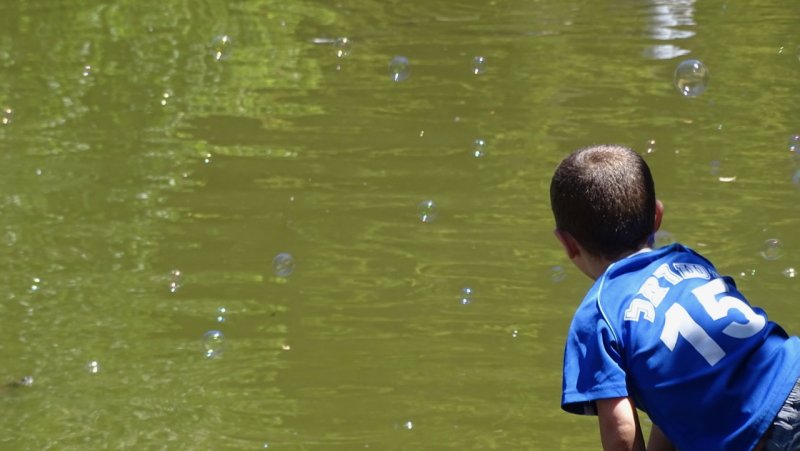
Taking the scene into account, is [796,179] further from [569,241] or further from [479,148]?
[569,241]

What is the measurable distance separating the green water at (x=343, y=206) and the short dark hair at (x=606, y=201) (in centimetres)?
150

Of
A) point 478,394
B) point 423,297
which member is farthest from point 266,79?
point 478,394

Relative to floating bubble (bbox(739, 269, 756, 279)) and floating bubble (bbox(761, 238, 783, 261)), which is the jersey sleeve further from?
floating bubble (bbox(761, 238, 783, 261))

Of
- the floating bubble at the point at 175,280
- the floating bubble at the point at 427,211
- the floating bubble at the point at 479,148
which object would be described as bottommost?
the floating bubble at the point at 427,211

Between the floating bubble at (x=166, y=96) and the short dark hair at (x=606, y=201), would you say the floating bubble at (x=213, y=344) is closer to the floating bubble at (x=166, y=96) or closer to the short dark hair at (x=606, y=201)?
the short dark hair at (x=606, y=201)

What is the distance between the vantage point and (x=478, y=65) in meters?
8.02

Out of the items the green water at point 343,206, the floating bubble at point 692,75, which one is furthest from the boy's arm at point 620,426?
the floating bubble at point 692,75

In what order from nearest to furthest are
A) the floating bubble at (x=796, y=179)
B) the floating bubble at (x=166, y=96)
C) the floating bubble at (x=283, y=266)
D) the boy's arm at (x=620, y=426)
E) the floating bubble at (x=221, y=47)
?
the boy's arm at (x=620, y=426), the floating bubble at (x=283, y=266), the floating bubble at (x=796, y=179), the floating bubble at (x=166, y=96), the floating bubble at (x=221, y=47)

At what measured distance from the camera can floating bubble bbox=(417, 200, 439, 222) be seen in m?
5.44

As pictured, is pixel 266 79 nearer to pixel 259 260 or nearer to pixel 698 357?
pixel 259 260

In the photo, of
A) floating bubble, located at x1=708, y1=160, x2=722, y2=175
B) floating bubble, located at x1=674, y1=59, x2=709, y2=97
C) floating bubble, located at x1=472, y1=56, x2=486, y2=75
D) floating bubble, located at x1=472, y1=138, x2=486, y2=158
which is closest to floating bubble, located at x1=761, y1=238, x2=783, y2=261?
floating bubble, located at x1=674, y1=59, x2=709, y2=97

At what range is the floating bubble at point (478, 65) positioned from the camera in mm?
7918

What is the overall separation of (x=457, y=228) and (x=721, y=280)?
301cm

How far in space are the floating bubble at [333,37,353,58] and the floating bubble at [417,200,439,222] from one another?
3.07m
